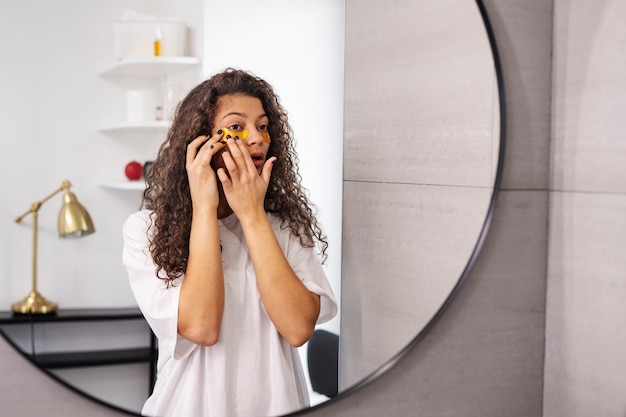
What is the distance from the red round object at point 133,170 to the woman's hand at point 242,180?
12 cm

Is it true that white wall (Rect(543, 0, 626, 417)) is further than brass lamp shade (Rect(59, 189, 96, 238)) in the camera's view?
Yes

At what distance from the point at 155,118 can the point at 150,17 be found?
134 millimetres

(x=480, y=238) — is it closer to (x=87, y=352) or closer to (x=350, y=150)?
(x=350, y=150)

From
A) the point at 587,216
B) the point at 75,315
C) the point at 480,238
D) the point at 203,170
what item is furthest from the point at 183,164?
the point at 587,216

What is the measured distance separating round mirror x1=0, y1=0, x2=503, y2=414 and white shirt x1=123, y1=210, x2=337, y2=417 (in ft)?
0.08

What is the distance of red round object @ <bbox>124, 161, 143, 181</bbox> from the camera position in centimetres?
91

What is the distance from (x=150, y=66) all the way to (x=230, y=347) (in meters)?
0.39

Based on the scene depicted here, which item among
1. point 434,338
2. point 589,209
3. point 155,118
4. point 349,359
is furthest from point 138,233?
point 589,209

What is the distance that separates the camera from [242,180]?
100cm

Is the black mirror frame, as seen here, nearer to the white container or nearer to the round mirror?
the round mirror

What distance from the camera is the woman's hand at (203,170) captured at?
963 mm

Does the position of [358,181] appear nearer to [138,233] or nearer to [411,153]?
[411,153]

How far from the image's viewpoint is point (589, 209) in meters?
1.24

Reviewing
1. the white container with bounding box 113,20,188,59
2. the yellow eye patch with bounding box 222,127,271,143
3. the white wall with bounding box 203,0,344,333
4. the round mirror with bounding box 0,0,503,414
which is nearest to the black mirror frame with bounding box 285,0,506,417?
the round mirror with bounding box 0,0,503,414
